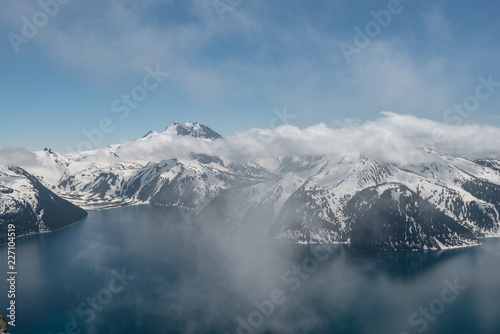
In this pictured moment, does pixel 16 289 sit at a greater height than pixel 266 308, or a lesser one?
greater

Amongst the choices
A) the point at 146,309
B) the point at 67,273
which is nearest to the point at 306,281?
the point at 146,309

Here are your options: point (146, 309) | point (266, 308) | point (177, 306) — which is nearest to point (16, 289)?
point (146, 309)

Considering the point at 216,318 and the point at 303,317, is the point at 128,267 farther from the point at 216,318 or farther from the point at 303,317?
the point at 303,317

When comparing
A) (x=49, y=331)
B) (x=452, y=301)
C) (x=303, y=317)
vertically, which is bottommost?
(x=452, y=301)

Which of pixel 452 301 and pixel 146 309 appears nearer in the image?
pixel 146 309

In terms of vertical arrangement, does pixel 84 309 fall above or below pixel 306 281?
above

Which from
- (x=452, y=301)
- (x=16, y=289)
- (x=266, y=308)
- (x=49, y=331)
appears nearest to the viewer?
(x=49, y=331)

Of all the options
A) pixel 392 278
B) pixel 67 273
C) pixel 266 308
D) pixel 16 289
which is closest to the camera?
pixel 266 308

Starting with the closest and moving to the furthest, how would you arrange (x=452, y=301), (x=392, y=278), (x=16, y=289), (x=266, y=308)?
(x=266, y=308) → (x=452, y=301) → (x=16, y=289) → (x=392, y=278)

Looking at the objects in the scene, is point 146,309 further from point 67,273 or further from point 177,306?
point 67,273
